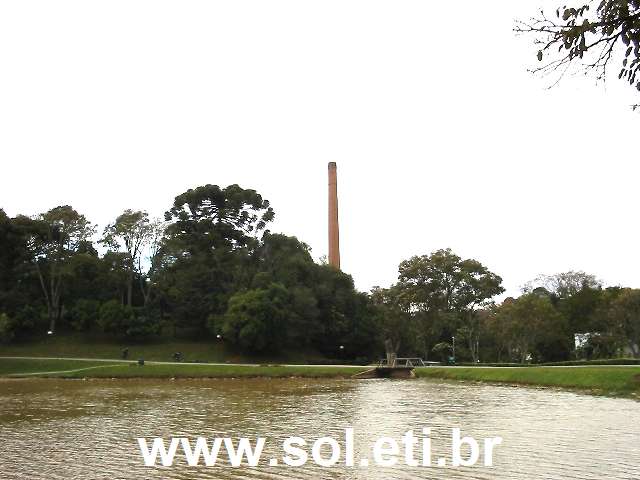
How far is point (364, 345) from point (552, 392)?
39.6 m

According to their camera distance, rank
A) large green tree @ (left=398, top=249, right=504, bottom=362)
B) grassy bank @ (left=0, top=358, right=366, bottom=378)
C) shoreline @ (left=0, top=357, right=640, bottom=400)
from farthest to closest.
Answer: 1. large green tree @ (left=398, top=249, right=504, bottom=362)
2. grassy bank @ (left=0, top=358, right=366, bottom=378)
3. shoreline @ (left=0, top=357, right=640, bottom=400)

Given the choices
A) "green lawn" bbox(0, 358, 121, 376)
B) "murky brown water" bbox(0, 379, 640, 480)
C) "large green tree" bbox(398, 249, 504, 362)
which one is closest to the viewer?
"murky brown water" bbox(0, 379, 640, 480)

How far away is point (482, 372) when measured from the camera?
38.2 metres

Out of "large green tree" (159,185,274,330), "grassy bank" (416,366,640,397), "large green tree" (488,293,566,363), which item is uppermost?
→ "large green tree" (159,185,274,330)

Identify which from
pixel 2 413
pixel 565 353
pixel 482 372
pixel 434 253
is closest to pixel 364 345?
pixel 434 253

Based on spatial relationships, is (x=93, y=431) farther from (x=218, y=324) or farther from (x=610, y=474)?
(x=218, y=324)

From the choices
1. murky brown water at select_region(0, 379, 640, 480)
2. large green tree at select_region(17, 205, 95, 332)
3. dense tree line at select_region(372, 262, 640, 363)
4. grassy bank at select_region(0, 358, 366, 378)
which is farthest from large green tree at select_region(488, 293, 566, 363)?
large green tree at select_region(17, 205, 95, 332)

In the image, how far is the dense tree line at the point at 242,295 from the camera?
204 feet

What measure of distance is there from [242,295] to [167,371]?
18.5m

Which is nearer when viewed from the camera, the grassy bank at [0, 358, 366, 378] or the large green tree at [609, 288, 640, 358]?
the grassy bank at [0, 358, 366, 378]

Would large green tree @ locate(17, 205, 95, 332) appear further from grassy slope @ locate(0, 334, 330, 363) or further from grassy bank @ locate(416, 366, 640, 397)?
grassy bank @ locate(416, 366, 640, 397)

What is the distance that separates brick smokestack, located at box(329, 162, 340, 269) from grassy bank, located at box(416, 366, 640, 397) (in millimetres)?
35942

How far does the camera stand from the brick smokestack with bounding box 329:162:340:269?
7706cm

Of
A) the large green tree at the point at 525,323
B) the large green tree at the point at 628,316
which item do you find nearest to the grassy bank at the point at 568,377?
the large green tree at the point at 525,323
